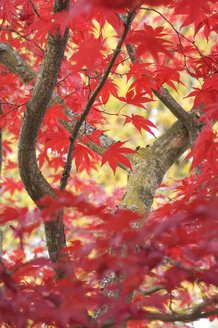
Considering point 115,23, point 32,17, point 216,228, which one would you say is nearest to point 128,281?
point 216,228

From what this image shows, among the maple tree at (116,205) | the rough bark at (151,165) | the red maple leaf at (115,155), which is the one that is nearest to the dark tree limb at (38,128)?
the maple tree at (116,205)

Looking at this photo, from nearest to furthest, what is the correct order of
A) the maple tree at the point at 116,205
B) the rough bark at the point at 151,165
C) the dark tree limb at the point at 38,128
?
Result: the maple tree at the point at 116,205 → the dark tree limb at the point at 38,128 → the rough bark at the point at 151,165

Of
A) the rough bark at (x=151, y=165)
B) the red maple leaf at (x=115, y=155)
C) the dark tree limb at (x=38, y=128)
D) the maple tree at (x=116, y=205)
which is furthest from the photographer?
the rough bark at (x=151, y=165)

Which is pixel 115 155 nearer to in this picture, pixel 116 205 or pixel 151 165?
pixel 116 205

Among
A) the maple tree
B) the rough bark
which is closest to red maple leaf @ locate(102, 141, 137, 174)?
the maple tree

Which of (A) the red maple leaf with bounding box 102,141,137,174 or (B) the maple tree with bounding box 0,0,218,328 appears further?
(A) the red maple leaf with bounding box 102,141,137,174

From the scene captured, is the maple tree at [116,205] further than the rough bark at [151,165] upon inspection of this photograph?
No

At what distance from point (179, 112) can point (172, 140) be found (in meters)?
0.13

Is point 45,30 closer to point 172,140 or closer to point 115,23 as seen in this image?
point 115,23

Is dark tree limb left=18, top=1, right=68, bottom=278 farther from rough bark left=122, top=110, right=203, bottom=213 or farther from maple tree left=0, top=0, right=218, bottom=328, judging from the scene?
rough bark left=122, top=110, right=203, bottom=213

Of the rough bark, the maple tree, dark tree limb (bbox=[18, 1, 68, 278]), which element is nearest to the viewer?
the maple tree

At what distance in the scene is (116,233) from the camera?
69 centimetres

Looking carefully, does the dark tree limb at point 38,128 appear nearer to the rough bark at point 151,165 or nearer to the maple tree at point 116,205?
the maple tree at point 116,205

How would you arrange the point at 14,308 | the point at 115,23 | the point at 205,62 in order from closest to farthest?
1. the point at 14,308
2. the point at 115,23
3. the point at 205,62
